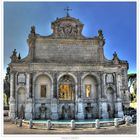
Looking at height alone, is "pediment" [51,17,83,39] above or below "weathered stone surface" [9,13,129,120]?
above

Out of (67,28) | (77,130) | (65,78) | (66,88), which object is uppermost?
(67,28)

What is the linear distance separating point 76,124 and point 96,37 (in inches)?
340

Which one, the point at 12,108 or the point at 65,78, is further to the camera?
the point at 65,78

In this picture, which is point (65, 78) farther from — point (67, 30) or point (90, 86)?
point (67, 30)

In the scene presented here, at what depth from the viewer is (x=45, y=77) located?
2436 cm

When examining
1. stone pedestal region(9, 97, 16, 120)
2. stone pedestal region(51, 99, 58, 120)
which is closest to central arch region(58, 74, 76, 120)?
stone pedestal region(51, 99, 58, 120)

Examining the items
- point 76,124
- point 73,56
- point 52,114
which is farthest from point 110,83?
point 76,124

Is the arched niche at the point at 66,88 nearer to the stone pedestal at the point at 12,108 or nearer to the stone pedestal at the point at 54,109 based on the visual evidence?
the stone pedestal at the point at 54,109

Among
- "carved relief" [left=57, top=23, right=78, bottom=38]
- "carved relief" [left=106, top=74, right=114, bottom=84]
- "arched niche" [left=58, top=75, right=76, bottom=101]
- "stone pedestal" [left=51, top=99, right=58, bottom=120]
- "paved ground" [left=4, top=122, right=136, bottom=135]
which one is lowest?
"paved ground" [left=4, top=122, right=136, bottom=135]

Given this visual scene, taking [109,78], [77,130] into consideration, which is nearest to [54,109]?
[109,78]

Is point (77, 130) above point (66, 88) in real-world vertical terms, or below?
below

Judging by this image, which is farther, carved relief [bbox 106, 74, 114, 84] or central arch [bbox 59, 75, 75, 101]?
carved relief [bbox 106, 74, 114, 84]

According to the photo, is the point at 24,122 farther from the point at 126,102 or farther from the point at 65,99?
the point at 126,102

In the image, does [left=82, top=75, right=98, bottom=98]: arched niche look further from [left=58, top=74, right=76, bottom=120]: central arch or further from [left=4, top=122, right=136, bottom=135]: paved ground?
[left=4, top=122, right=136, bottom=135]: paved ground
